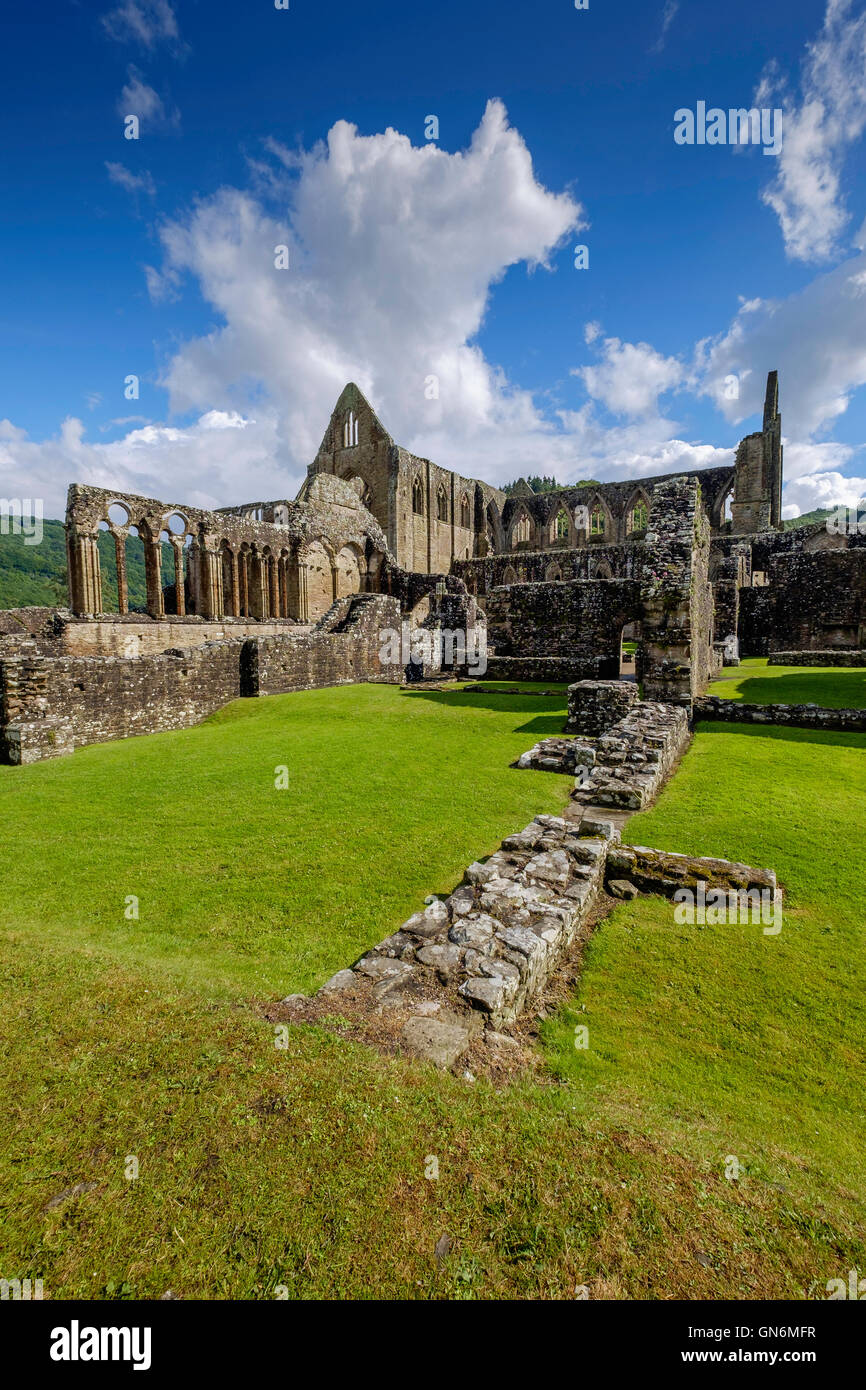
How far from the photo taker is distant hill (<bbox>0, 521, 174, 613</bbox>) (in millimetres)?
69125

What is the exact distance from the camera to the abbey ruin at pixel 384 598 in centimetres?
1301

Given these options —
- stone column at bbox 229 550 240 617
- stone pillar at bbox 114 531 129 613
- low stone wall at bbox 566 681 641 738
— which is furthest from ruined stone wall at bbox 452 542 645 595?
low stone wall at bbox 566 681 641 738

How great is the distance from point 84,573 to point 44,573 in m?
76.3

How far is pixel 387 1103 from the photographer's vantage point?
2.78m

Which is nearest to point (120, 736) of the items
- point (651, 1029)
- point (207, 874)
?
point (207, 874)

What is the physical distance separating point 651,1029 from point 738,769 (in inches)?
253

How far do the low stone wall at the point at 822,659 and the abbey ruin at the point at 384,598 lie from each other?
0.11 m

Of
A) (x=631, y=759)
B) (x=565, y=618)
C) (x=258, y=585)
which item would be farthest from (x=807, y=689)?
(x=258, y=585)

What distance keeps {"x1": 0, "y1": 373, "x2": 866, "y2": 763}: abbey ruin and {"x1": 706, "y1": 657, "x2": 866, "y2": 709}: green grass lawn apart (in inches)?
35.1

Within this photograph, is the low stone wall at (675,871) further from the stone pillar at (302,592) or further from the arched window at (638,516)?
the arched window at (638,516)

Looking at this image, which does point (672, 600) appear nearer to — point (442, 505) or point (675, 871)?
point (675, 871)

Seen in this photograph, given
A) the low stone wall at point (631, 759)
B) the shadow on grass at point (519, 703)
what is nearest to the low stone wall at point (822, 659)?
the shadow on grass at point (519, 703)

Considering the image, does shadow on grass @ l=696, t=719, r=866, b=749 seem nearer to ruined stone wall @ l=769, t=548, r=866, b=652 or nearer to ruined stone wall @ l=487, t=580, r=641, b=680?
ruined stone wall @ l=487, t=580, r=641, b=680
